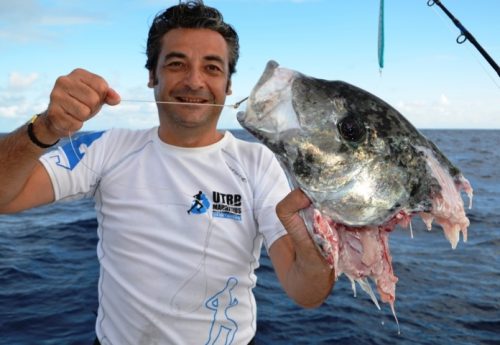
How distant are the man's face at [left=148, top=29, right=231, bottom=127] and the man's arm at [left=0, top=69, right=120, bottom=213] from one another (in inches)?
28.5

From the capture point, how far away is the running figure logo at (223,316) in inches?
121

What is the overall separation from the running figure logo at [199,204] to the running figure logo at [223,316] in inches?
20.6

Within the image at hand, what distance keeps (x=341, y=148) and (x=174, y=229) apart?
4.96 feet

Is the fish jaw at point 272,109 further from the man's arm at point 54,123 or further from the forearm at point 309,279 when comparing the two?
the man's arm at point 54,123

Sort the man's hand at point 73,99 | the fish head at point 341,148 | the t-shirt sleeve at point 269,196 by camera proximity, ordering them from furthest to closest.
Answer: the t-shirt sleeve at point 269,196 → the man's hand at point 73,99 → the fish head at point 341,148

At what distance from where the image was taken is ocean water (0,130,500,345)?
20.6 ft

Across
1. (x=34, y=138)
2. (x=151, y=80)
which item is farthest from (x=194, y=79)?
(x=34, y=138)

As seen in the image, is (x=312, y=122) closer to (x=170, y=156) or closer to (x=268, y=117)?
(x=268, y=117)

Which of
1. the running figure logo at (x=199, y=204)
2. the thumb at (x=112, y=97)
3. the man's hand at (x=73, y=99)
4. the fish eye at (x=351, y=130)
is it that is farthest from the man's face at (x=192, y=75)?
the fish eye at (x=351, y=130)

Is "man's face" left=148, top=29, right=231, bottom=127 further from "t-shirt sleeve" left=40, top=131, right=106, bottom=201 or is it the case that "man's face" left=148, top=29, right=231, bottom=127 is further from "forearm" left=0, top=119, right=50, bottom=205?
"forearm" left=0, top=119, right=50, bottom=205

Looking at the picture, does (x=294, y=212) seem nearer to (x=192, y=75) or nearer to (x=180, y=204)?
(x=180, y=204)

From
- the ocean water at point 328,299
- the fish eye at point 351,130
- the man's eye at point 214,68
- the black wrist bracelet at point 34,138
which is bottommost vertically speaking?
the ocean water at point 328,299

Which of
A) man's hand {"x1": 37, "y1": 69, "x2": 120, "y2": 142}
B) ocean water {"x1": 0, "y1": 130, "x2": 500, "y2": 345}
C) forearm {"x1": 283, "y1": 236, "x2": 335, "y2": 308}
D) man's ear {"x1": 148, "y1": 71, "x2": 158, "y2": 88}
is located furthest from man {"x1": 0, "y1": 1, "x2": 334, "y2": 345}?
ocean water {"x1": 0, "y1": 130, "x2": 500, "y2": 345}

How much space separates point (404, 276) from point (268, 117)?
748 centimetres
